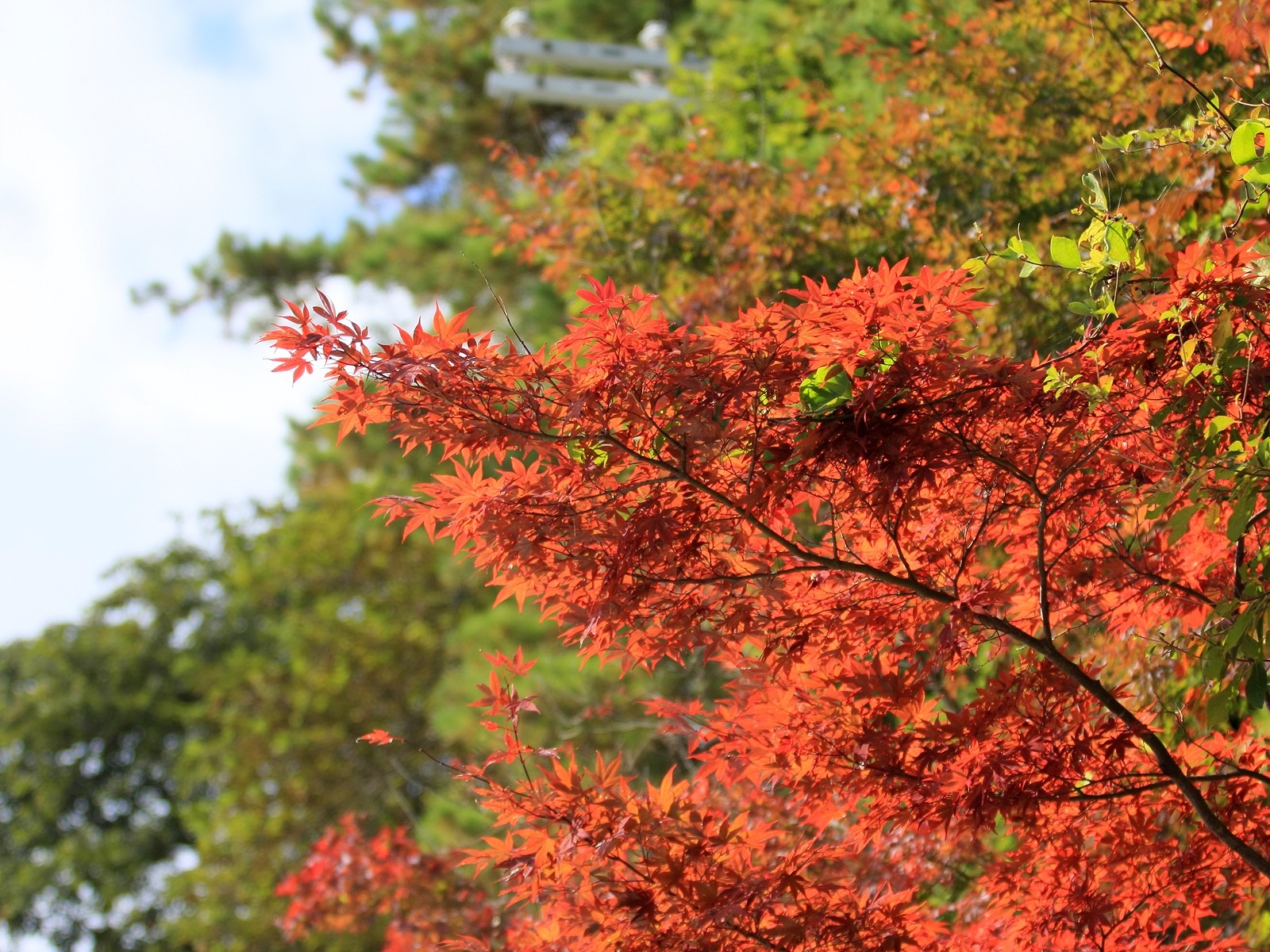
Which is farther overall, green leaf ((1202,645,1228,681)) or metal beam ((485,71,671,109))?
metal beam ((485,71,671,109))

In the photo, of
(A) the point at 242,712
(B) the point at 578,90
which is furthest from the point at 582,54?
(A) the point at 242,712

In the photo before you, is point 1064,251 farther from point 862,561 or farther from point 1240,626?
point 862,561

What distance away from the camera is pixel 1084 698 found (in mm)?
2633

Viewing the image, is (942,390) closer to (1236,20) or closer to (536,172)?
(1236,20)

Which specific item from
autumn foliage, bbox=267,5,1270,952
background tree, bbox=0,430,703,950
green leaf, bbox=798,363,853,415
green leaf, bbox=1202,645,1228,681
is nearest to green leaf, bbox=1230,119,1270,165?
autumn foliage, bbox=267,5,1270,952

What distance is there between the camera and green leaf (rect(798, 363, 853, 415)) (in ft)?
7.31

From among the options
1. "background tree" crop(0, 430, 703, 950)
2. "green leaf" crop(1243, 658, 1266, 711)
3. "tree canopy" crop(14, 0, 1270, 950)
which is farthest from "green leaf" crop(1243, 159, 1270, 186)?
"background tree" crop(0, 430, 703, 950)

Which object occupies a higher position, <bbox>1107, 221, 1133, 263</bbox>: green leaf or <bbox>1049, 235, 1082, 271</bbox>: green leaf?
<bbox>1107, 221, 1133, 263</bbox>: green leaf

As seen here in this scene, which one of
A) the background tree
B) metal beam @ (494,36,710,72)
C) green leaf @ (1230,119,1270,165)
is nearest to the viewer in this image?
green leaf @ (1230,119,1270,165)

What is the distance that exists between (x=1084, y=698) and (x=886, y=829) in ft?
1.72

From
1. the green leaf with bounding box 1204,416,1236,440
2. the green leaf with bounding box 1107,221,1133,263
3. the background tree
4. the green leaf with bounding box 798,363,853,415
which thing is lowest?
the green leaf with bounding box 1204,416,1236,440

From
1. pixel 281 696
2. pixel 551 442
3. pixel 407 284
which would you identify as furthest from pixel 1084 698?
pixel 407 284

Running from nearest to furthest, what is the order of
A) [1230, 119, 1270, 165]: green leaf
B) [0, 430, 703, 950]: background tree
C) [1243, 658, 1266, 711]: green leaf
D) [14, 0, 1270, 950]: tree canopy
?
1. [1230, 119, 1270, 165]: green leaf
2. [1243, 658, 1266, 711]: green leaf
3. [14, 0, 1270, 950]: tree canopy
4. [0, 430, 703, 950]: background tree

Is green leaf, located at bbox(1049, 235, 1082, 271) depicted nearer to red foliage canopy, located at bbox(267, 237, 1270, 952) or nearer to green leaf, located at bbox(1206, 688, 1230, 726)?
red foliage canopy, located at bbox(267, 237, 1270, 952)
